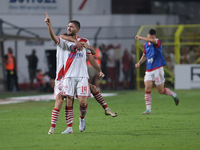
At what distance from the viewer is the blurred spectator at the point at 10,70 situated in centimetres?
2322

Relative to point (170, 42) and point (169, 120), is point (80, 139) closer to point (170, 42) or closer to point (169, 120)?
point (169, 120)

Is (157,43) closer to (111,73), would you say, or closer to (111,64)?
(111,64)

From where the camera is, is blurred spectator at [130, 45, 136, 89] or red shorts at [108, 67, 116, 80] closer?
blurred spectator at [130, 45, 136, 89]

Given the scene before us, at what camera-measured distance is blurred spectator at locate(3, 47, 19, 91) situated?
914 inches

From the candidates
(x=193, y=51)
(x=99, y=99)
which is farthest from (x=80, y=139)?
(x=193, y=51)

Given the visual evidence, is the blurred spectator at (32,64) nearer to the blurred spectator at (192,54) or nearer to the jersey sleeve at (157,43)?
the blurred spectator at (192,54)

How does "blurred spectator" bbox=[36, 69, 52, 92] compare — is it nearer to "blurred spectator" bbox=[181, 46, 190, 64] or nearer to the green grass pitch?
"blurred spectator" bbox=[181, 46, 190, 64]

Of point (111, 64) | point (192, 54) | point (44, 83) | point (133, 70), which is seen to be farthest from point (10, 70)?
point (192, 54)

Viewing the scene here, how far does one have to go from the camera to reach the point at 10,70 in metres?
23.5

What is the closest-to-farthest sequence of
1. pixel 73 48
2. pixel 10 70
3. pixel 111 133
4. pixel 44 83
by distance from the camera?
pixel 73 48 < pixel 111 133 < pixel 44 83 < pixel 10 70

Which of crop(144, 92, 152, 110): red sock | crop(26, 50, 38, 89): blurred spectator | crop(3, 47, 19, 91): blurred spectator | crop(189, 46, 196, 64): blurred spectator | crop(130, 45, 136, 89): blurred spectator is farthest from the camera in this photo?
crop(130, 45, 136, 89): blurred spectator

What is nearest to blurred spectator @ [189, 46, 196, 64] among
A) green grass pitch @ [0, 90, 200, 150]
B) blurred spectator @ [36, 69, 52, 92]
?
blurred spectator @ [36, 69, 52, 92]

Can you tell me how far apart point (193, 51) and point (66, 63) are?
1646cm

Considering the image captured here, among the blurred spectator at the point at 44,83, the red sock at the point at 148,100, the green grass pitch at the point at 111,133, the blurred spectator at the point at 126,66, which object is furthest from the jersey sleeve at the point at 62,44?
the blurred spectator at the point at 126,66
